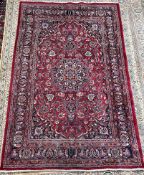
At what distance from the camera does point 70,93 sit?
7.52 feet

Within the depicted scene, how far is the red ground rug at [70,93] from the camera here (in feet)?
6.61

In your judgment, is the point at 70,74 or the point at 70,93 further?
the point at 70,74

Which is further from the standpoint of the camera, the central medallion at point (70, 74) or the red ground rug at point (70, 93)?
the central medallion at point (70, 74)

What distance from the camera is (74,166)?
1.96 metres

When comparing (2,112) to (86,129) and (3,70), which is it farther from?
(86,129)

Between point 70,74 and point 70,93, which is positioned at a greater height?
point 70,74

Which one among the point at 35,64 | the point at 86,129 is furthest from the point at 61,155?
the point at 35,64

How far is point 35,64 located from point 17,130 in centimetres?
58

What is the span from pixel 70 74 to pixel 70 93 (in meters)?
0.18

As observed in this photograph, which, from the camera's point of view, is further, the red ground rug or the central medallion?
the central medallion

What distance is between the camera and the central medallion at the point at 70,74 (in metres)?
2.34

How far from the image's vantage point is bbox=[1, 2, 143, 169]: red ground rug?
6.61 feet

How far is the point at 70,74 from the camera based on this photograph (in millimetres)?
2398

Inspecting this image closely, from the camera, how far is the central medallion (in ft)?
7.66
